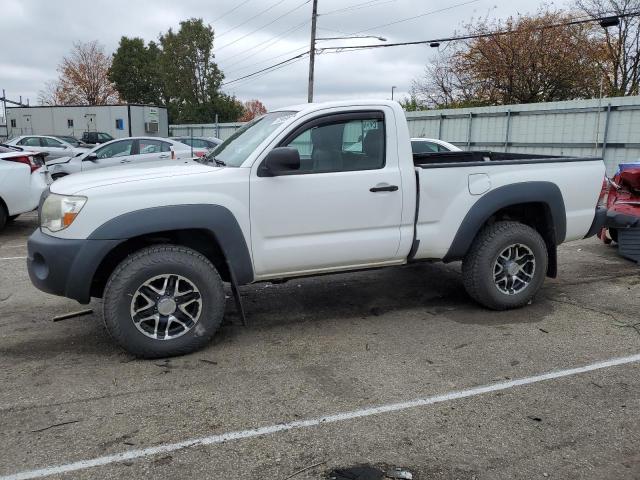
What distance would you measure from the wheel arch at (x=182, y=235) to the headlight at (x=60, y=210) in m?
0.21

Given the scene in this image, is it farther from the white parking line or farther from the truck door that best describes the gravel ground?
the truck door

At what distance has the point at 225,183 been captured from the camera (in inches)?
171

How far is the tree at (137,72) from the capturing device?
5512 centimetres

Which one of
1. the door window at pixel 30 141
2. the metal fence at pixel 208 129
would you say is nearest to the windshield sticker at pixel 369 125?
the door window at pixel 30 141

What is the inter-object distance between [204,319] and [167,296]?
0.33 metres

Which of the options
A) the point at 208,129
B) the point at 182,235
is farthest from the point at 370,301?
the point at 208,129

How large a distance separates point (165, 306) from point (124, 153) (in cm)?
1034

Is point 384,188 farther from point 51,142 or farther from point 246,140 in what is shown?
point 51,142

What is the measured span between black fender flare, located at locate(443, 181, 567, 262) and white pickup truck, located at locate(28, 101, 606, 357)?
0.4 inches

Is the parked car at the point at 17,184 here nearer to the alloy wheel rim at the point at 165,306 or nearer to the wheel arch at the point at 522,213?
the alloy wheel rim at the point at 165,306

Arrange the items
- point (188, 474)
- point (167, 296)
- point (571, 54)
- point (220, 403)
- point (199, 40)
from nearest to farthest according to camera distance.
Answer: point (188, 474) → point (220, 403) → point (167, 296) → point (571, 54) → point (199, 40)

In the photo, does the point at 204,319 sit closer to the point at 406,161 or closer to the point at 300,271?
the point at 300,271

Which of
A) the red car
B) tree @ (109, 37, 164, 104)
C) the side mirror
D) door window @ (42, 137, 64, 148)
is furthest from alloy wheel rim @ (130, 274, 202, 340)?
tree @ (109, 37, 164, 104)

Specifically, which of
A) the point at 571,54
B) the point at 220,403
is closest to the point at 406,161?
the point at 220,403
